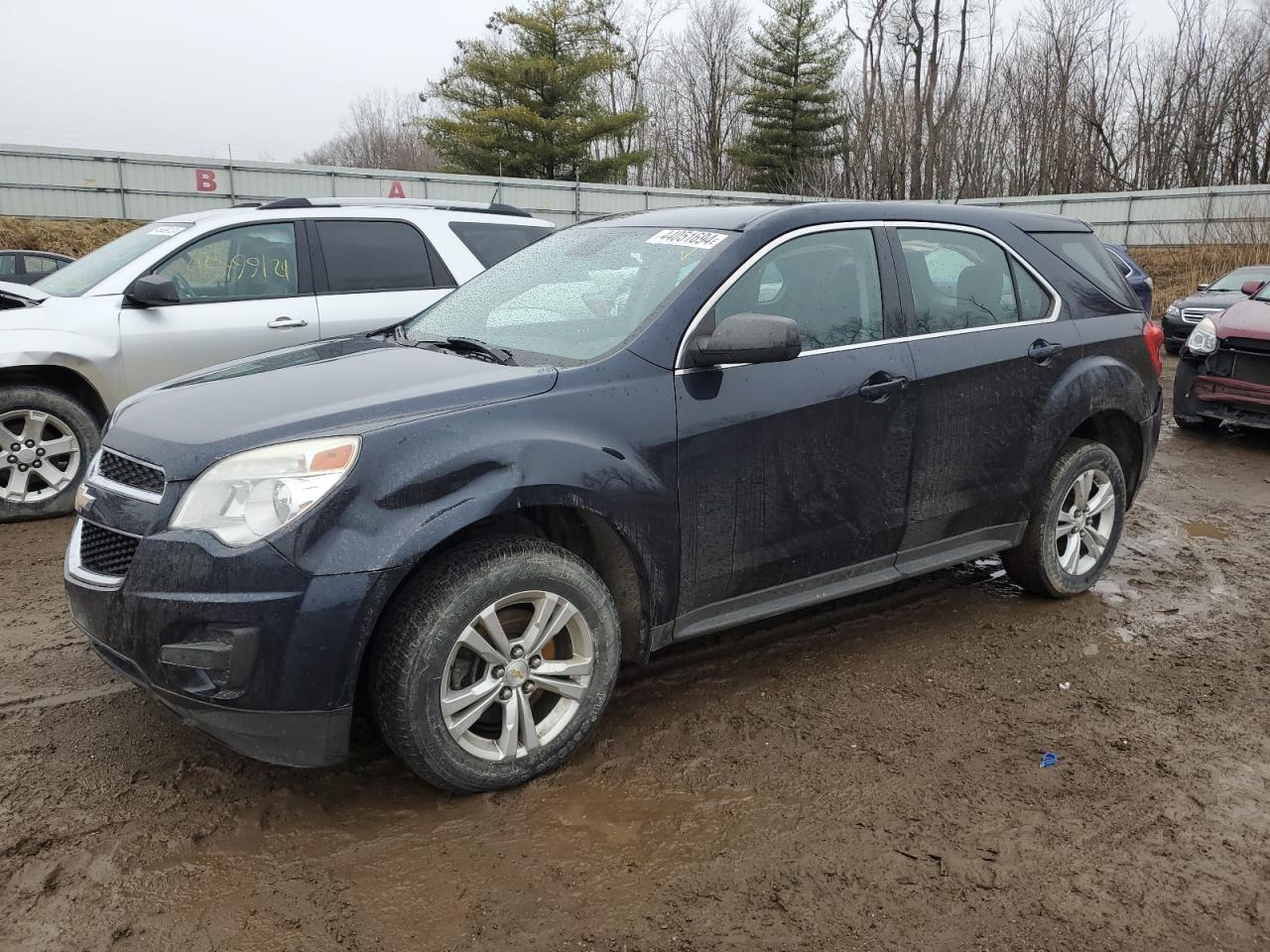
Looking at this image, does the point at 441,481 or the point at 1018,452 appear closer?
the point at 441,481

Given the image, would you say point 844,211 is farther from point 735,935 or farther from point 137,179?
point 137,179

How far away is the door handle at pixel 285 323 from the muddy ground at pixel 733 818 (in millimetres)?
2561

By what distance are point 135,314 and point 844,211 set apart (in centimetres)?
442

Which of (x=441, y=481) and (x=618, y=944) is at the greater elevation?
(x=441, y=481)

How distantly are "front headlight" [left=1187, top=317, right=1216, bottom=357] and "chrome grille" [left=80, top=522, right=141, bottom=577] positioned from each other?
903 cm

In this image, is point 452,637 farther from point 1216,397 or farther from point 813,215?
point 1216,397

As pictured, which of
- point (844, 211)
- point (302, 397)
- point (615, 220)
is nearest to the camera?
point (302, 397)

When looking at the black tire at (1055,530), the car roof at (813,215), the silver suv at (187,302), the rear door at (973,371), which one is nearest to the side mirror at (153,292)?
the silver suv at (187,302)

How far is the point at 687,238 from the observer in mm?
3705

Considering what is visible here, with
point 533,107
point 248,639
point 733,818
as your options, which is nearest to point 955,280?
point 733,818

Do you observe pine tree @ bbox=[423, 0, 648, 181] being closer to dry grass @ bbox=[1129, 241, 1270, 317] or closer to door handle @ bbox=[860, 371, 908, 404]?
dry grass @ bbox=[1129, 241, 1270, 317]

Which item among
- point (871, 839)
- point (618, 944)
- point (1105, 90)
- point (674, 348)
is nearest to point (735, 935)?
point (618, 944)

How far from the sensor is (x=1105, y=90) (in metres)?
40.6

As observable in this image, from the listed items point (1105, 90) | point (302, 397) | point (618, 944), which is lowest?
point (618, 944)
